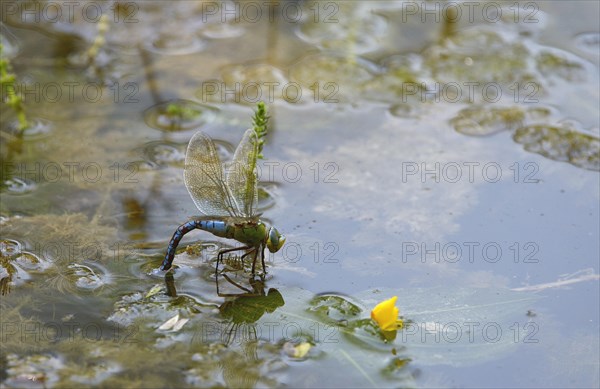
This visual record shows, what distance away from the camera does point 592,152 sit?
4.52 meters

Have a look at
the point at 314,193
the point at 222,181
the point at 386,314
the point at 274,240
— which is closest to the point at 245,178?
the point at 222,181

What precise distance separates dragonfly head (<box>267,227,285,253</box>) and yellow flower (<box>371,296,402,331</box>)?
1.74ft

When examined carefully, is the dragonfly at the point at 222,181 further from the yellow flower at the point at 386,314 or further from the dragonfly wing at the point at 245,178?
the yellow flower at the point at 386,314

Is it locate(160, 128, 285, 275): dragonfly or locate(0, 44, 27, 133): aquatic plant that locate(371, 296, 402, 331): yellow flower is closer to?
locate(160, 128, 285, 275): dragonfly

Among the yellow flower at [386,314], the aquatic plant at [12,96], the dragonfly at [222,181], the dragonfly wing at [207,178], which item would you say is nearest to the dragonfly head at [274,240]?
the dragonfly at [222,181]

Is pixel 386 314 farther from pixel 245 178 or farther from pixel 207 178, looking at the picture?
pixel 207 178

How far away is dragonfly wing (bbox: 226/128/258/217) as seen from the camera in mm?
3781

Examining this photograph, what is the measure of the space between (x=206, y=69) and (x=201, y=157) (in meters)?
1.74

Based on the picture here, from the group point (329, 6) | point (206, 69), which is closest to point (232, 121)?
point (206, 69)

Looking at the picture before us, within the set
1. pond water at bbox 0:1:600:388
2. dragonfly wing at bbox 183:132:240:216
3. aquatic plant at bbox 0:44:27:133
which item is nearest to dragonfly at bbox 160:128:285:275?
dragonfly wing at bbox 183:132:240:216

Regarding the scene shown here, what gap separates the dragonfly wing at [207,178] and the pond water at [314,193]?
0.71ft

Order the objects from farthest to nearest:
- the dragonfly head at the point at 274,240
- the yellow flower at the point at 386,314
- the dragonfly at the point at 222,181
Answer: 1. the dragonfly at the point at 222,181
2. the dragonfly head at the point at 274,240
3. the yellow flower at the point at 386,314

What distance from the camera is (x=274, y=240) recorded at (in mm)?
3619

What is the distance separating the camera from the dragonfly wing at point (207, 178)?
12.5 ft
